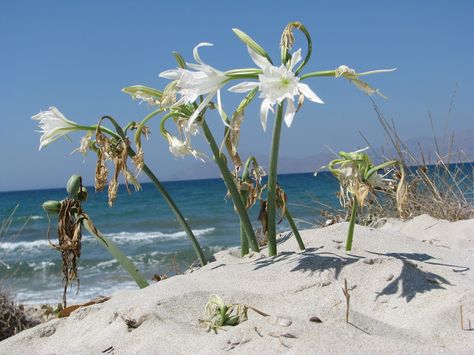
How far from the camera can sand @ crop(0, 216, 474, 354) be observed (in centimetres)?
179

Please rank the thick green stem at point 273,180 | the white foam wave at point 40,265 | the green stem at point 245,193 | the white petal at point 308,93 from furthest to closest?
the white foam wave at point 40,265 → the green stem at point 245,193 → the thick green stem at point 273,180 → the white petal at point 308,93

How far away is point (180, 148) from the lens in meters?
2.53

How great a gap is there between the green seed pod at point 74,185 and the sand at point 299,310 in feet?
1.60

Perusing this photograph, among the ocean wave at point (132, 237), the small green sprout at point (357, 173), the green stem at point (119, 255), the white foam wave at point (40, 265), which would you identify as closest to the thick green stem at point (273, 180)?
the small green sprout at point (357, 173)

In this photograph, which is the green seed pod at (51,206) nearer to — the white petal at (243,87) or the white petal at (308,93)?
the white petal at (243,87)

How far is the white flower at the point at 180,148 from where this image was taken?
253 cm

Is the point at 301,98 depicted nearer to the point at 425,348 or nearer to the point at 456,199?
the point at 425,348

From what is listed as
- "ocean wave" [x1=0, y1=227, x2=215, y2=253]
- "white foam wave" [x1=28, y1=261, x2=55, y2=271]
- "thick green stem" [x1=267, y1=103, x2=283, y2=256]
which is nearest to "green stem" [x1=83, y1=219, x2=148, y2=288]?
"thick green stem" [x1=267, y1=103, x2=283, y2=256]

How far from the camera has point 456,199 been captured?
489cm

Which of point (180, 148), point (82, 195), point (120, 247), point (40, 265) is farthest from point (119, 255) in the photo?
point (120, 247)

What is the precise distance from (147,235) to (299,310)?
1362cm

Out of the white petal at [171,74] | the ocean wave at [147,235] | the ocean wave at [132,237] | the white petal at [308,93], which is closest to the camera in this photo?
the white petal at [308,93]

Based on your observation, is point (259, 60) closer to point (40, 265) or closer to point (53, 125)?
point (53, 125)

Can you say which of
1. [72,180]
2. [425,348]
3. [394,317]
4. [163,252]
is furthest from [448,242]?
[163,252]
